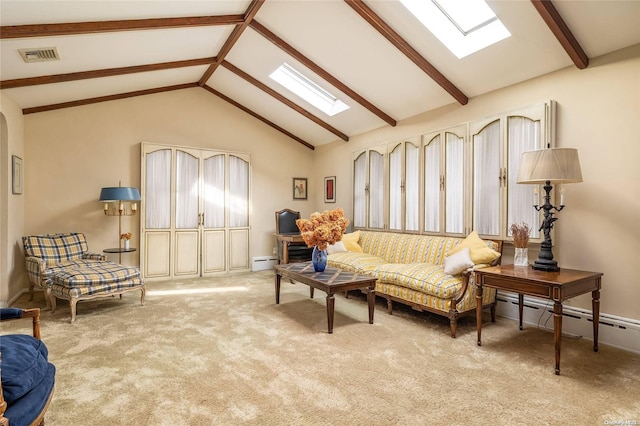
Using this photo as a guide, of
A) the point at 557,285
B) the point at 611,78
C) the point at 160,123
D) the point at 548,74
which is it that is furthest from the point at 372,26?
the point at 160,123

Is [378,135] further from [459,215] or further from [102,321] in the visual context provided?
[102,321]

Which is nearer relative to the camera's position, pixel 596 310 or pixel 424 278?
pixel 596 310

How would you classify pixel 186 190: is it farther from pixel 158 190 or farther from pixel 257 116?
pixel 257 116

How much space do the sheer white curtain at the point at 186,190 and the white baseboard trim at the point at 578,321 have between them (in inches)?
196

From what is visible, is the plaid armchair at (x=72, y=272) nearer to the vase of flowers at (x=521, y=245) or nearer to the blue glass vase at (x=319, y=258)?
the blue glass vase at (x=319, y=258)

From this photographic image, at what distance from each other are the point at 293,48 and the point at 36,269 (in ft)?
13.8

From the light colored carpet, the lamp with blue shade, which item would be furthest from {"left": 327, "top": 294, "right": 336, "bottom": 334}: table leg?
the lamp with blue shade

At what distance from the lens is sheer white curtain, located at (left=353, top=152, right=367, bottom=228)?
6035 millimetres

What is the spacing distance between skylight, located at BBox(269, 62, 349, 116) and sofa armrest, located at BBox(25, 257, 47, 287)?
3932 mm

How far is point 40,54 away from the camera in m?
3.51

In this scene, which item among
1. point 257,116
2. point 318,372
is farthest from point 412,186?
point 257,116

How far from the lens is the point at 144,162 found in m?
5.84

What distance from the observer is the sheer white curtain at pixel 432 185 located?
4.72 m

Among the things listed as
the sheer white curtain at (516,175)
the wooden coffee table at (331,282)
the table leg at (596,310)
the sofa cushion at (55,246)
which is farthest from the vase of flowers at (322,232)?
the sofa cushion at (55,246)
